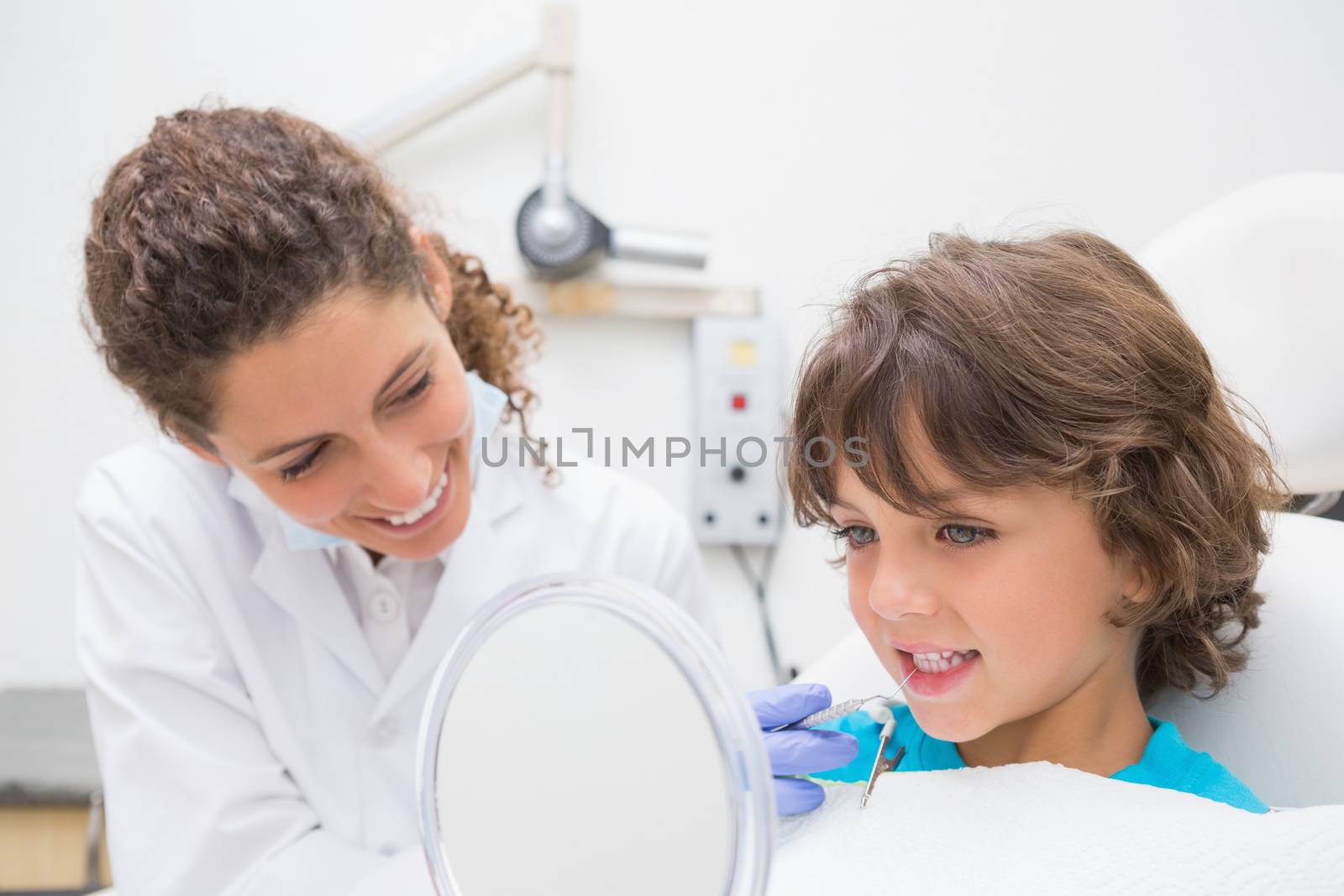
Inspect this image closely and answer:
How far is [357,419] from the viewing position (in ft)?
3.37

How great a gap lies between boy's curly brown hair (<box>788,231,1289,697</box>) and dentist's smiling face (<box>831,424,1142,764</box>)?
17 mm

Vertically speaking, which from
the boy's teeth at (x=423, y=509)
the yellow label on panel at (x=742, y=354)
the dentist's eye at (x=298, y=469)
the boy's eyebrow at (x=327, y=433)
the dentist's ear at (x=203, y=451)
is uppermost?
the boy's eyebrow at (x=327, y=433)

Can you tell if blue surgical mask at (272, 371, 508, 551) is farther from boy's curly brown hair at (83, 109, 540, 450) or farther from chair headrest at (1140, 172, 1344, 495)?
chair headrest at (1140, 172, 1344, 495)

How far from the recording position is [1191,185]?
2.03m

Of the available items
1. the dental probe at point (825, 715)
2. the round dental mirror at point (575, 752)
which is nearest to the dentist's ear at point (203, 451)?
the round dental mirror at point (575, 752)

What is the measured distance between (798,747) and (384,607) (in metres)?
0.68

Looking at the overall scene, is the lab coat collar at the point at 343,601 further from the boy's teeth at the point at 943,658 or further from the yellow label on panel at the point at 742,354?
the yellow label on panel at the point at 742,354

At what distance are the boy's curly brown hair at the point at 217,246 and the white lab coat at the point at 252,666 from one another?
0.20 meters

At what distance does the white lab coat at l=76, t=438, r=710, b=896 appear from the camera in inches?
44.0

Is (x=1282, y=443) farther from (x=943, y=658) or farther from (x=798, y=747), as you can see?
(x=798, y=747)

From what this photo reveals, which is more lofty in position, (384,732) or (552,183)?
(552,183)

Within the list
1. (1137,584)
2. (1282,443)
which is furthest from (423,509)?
(1282,443)

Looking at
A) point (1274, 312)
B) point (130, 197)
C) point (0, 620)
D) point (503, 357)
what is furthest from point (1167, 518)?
point (0, 620)

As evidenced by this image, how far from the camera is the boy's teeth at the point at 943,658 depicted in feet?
2.73
